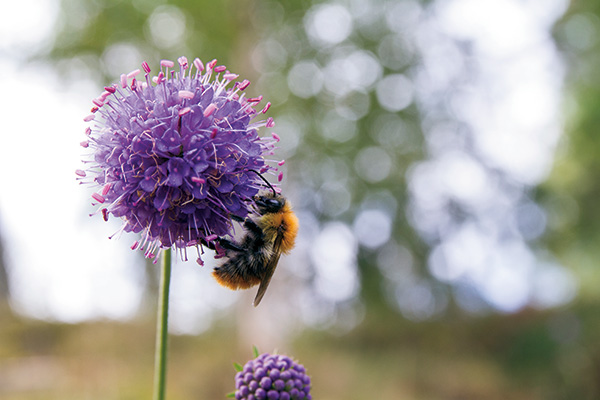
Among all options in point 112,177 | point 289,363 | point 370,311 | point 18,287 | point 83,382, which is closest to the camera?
point 112,177

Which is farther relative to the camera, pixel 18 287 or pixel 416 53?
pixel 18 287

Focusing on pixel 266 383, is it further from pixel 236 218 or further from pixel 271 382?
pixel 236 218

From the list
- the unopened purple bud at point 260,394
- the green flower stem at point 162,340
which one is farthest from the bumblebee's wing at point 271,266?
the green flower stem at point 162,340

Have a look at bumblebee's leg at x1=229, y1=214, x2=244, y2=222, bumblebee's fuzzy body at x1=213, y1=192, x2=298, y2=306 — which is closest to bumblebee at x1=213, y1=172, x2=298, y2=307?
bumblebee's fuzzy body at x1=213, y1=192, x2=298, y2=306

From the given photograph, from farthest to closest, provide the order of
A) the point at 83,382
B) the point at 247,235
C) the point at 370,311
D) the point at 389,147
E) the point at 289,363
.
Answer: the point at 370,311 < the point at 389,147 < the point at 83,382 < the point at 247,235 < the point at 289,363

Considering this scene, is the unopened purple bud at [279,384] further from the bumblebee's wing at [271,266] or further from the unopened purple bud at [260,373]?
the bumblebee's wing at [271,266]

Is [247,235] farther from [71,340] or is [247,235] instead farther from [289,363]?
[71,340]

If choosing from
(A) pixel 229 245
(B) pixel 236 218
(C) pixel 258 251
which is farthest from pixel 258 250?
(B) pixel 236 218

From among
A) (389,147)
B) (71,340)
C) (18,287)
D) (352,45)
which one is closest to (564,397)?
(389,147)
